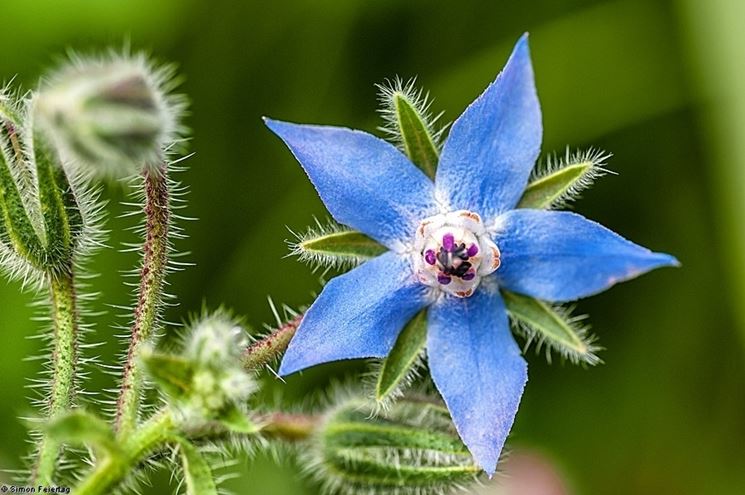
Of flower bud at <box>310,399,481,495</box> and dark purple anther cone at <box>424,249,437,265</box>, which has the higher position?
dark purple anther cone at <box>424,249,437,265</box>

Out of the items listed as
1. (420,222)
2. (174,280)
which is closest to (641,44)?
(174,280)

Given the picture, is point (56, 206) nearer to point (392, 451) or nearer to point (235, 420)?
point (235, 420)

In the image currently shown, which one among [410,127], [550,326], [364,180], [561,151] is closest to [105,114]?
[364,180]

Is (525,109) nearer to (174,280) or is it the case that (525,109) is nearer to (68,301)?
(68,301)

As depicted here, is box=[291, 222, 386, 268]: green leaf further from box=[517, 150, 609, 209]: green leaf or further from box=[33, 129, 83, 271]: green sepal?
box=[33, 129, 83, 271]: green sepal

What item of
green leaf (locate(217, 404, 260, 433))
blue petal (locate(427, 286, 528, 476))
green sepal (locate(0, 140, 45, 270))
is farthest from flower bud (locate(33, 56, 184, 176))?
blue petal (locate(427, 286, 528, 476))

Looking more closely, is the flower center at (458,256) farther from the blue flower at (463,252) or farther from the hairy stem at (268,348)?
the hairy stem at (268,348)
